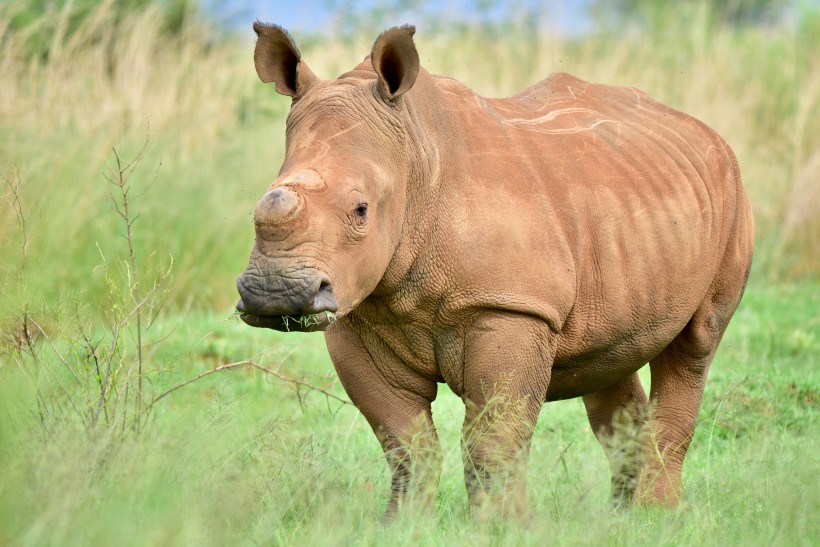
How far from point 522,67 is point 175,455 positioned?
435 inches

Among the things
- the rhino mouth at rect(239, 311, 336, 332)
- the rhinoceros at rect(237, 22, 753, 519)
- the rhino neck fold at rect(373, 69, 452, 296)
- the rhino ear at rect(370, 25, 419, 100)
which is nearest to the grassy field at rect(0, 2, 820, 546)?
the rhinoceros at rect(237, 22, 753, 519)

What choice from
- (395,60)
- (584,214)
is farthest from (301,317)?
(584,214)

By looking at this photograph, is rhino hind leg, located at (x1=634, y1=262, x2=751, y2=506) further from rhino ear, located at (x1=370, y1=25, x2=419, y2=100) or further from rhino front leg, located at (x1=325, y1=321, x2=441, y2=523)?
rhino ear, located at (x1=370, y1=25, x2=419, y2=100)

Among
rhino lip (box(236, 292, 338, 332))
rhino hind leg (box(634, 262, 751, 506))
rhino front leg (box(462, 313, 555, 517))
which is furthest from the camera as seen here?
rhino hind leg (box(634, 262, 751, 506))

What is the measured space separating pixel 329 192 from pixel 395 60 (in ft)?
2.07

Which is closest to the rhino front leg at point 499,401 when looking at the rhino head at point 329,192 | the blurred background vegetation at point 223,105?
the rhino head at point 329,192

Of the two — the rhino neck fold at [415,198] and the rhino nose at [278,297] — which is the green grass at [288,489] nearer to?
the rhino nose at [278,297]

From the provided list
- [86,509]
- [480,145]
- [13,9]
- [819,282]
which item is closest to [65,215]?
[13,9]

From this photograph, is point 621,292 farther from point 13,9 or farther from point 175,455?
point 13,9

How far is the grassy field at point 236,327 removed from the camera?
12.8 ft

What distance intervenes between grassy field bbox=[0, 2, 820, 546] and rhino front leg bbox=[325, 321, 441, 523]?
196mm

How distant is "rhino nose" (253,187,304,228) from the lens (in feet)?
13.2

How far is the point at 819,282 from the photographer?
439 inches

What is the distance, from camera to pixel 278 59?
15.2 ft
